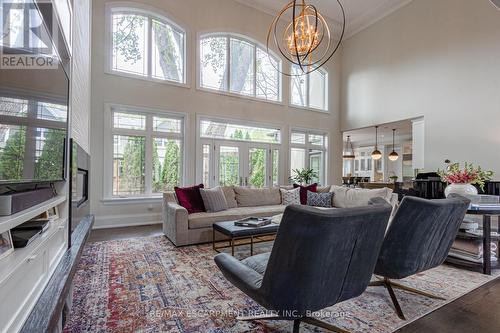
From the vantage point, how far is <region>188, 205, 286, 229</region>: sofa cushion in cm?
375

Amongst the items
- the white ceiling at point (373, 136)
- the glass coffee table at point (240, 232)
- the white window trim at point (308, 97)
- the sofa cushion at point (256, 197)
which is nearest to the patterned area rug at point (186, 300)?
the glass coffee table at point (240, 232)

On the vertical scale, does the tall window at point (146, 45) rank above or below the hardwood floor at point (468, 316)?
above

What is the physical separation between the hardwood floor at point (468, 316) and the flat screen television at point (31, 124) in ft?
7.88

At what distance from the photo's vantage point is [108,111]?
5145 millimetres

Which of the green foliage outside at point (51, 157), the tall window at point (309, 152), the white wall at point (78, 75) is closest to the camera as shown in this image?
the green foliage outside at point (51, 157)

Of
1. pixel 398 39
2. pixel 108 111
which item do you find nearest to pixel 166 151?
pixel 108 111

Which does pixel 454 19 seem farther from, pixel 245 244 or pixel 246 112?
→ pixel 245 244

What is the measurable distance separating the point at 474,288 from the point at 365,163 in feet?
37.6

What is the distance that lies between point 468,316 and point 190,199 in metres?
3.49

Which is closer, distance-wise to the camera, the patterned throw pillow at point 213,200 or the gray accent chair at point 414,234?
the gray accent chair at point 414,234

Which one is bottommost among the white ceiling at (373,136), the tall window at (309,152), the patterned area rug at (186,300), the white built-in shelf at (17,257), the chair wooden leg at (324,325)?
the patterned area rug at (186,300)

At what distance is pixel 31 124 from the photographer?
4.15 feet

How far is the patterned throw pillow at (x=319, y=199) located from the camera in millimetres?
5130

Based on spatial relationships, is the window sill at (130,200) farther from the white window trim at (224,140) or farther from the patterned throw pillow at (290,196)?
the patterned throw pillow at (290,196)
